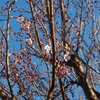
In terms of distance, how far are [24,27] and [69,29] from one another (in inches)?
48.3

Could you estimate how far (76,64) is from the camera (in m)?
3.59

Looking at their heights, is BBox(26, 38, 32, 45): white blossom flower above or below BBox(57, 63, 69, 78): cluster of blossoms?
above

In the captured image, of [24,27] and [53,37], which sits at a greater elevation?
[24,27]

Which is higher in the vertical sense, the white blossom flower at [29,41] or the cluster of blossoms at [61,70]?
the white blossom flower at [29,41]

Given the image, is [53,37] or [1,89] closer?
[53,37]

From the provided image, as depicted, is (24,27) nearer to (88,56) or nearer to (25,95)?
(25,95)

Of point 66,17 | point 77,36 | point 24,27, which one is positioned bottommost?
point 24,27

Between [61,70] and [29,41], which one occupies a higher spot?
[29,41]

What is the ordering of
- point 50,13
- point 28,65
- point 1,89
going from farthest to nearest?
point 28,65 → point 1,89 → point 50,13

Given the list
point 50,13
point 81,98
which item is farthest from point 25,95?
point 81,98

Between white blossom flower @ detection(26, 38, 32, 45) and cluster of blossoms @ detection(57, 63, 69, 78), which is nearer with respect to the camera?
cluster of blossoms @ detection(57, 63, 69, 78)

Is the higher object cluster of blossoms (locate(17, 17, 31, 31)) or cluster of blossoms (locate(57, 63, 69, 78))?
cluster of blossoms (locate(17, 17, 31, 31))

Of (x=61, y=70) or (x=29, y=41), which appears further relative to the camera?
(x=29, y=41)

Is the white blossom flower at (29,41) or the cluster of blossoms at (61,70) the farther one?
the white blossom flower at (29,41)
